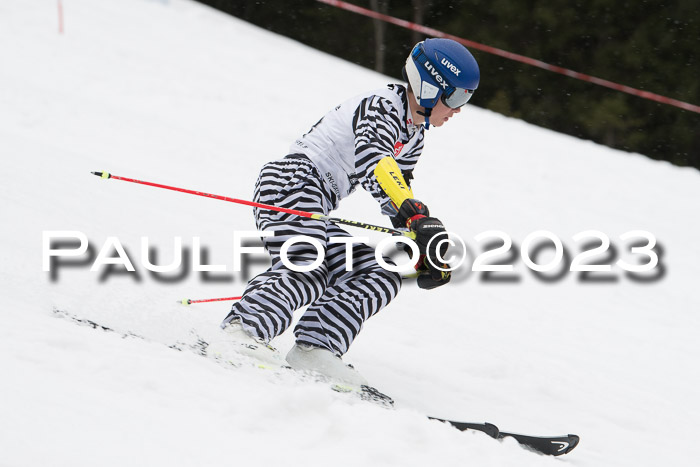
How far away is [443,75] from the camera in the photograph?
9.70 feet

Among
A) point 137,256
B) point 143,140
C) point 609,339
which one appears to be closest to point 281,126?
point 143,140

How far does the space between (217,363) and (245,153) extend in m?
4.85

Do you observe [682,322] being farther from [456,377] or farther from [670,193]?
[670,193]

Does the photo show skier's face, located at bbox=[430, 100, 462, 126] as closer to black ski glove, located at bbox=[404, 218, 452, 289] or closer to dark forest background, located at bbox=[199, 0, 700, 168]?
black ski glove, located at bbox=[404, 218, 452, 289]

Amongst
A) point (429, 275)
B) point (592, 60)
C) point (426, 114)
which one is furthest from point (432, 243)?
point (592, 60)

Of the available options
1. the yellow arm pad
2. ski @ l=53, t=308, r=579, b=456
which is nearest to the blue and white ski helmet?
the yellow arm pad

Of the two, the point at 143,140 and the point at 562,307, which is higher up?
the point at 143,140

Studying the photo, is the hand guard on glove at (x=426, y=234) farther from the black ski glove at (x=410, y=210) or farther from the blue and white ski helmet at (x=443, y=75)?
the blue and white ski helmet at (x=443, y=75)

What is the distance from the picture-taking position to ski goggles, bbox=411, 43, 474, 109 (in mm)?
2965

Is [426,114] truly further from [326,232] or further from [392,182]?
[326,232]

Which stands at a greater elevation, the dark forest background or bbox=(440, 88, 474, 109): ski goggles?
the dark forest background

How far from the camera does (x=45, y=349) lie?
210 cm

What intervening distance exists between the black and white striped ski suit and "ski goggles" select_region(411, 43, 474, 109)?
16cm

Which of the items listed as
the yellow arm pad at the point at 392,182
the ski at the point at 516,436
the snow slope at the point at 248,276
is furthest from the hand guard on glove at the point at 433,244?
the snow slope at the point at 248,276
